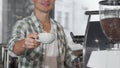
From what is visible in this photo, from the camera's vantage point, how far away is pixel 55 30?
110 centimetres

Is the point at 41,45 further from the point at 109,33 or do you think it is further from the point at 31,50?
the point at 109,33

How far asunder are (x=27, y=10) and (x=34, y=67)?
1.26 feet

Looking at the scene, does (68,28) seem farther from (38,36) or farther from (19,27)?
(38,36)

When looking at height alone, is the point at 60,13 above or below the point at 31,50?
above

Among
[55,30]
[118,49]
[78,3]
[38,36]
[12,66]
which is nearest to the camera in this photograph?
[118,49]

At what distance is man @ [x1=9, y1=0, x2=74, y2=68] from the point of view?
999mm

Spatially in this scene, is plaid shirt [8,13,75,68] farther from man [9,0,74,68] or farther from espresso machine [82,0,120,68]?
espresso machine [82,0,120,68]

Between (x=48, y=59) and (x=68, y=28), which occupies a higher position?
(x=68, y=28)

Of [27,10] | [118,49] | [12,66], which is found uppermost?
[27,10]

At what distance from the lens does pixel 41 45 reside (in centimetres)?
102

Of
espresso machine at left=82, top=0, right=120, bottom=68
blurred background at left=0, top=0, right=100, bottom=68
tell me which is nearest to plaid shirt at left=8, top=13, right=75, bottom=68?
blurred background at left=0, top=0, right=100, bottom=68

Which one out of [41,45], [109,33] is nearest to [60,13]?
[41,45]

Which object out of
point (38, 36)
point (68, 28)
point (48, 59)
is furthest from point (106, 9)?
point (68, 28)

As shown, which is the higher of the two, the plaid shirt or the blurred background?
the blurred background
